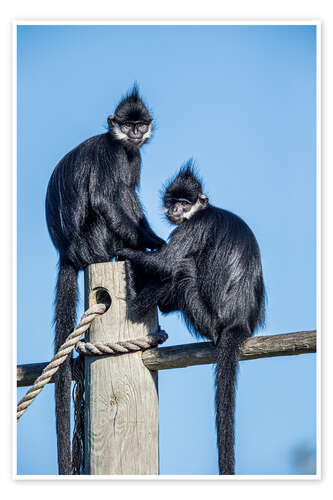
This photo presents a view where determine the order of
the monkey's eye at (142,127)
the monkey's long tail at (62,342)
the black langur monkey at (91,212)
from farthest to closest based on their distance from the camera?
the monkey's eye at (142,127) → the black langur monkey at (91,212) → the monkey's long tail at (62,342)

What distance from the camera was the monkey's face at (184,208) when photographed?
5.26 m

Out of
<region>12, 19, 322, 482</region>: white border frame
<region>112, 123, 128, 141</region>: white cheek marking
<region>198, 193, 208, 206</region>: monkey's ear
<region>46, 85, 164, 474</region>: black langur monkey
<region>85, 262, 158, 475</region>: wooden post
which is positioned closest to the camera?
<region>12, 19, 322, 482</region>: white border frame

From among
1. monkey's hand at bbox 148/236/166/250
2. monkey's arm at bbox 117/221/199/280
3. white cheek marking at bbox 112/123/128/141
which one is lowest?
monkey's arm at bbox 117/221/199/280

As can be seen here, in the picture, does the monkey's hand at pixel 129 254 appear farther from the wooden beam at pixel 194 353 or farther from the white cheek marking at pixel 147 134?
the white cheek marking at pixel 147 134

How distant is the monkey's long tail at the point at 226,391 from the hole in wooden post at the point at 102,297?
0.74 m

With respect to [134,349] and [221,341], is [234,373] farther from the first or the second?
[134,349]

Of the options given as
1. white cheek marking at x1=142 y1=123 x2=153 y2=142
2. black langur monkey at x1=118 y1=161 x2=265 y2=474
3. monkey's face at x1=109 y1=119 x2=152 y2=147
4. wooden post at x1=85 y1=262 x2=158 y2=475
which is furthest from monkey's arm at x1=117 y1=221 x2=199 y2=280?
white cheek marking at x1=142 y1=123 x2=153 y2=142

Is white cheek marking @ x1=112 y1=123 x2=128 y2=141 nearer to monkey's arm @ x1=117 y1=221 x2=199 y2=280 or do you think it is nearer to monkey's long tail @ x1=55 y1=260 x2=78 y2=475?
monkey's long tail @ x1=55 y1=260 x2=78 y2=475

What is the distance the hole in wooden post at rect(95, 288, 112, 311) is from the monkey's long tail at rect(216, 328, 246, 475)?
2.44 ft

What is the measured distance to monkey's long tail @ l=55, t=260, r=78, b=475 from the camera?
4.60 m

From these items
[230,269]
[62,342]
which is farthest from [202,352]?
[62,342]
